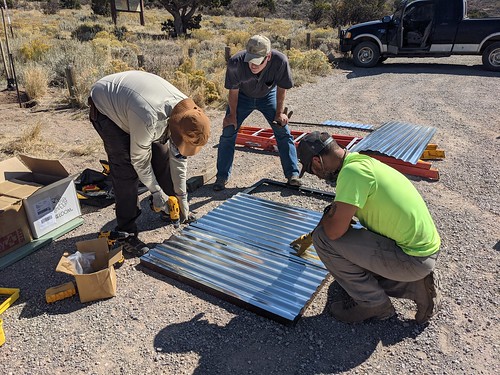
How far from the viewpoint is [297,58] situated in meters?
12.3

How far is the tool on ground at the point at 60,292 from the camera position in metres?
3.03

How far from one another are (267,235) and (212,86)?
597 centimetres

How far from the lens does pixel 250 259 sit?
346cm

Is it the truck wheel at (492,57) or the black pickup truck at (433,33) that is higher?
the black pickup truck at (433,33)

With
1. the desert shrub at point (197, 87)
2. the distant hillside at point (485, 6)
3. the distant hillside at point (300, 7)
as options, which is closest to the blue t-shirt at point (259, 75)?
the desert shrub at point (197, 87)

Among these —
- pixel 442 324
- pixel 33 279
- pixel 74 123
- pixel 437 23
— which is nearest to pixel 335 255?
pixel 442 324

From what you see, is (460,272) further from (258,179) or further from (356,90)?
(356,90)

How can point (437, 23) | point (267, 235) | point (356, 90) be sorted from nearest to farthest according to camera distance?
point (267, 235)
point (356, 90)
point (437, 23)

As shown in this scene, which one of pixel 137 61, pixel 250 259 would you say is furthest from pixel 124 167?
pixel 137 61

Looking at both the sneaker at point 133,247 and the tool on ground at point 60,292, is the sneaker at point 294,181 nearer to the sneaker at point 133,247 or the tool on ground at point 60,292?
the sneaker at point 133,247

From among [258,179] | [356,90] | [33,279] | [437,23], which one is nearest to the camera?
[33,279]

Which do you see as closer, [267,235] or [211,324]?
[211,324]

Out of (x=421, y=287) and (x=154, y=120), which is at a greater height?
(x=154, y=120)

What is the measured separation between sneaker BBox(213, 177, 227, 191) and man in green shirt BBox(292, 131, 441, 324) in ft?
7.94
